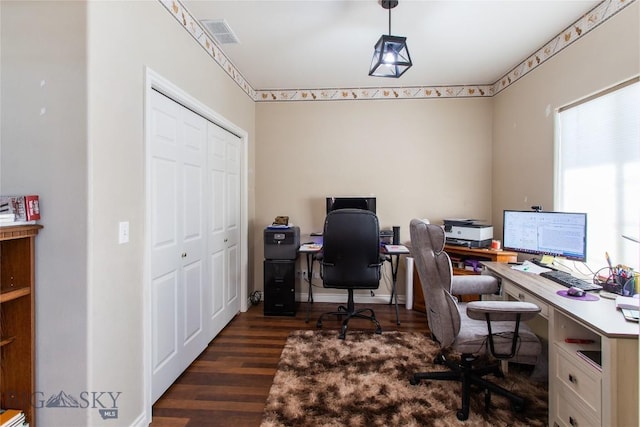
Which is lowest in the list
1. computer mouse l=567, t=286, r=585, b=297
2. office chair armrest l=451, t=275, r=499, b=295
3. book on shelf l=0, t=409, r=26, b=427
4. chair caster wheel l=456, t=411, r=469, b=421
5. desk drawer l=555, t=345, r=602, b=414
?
chair caster wheel l=456, t=411, r=469, b=421

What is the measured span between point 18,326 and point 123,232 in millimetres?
551

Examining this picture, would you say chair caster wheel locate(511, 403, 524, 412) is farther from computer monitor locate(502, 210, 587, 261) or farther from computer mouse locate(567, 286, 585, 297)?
computer monitor locate(502, 210, 587, 261)

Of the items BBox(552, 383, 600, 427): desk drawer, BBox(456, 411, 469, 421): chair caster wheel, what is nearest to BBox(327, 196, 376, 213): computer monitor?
BBox(456, 411, 469, 421): chair caster wheel

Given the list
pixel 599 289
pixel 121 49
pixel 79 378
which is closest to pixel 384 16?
pixel 121 49

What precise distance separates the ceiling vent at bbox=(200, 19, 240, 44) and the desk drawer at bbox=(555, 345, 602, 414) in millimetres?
3084

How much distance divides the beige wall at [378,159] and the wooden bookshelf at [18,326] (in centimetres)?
254

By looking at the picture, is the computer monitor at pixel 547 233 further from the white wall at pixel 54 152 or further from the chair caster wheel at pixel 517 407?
the white wall at pixel 54 152

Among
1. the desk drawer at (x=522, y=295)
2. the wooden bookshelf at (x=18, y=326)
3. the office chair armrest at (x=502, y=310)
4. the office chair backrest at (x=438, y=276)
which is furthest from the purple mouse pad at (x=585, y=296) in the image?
A: the wooden bookshelf at (x=18, y=326)

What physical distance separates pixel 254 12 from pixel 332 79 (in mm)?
1369

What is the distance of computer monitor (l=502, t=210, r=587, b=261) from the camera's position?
1.95 meters

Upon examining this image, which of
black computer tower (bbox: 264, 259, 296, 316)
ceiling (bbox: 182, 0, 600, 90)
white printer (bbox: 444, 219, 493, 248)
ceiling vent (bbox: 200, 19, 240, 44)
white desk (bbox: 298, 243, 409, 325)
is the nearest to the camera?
ceiling (bbox: 182, 0, 600, 90)

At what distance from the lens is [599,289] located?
172 centimetres

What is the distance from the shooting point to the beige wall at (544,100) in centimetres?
188

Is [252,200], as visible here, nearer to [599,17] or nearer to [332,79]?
[332,79]
